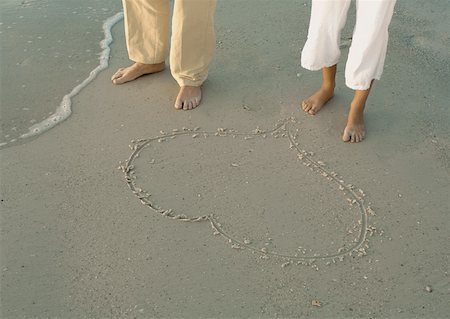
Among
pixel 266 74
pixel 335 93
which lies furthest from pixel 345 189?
Result: pixel 266 74

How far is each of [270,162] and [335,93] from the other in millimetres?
742

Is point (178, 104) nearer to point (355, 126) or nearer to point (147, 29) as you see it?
point (147, 29)

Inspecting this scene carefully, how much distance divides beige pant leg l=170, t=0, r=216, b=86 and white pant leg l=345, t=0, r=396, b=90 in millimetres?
773

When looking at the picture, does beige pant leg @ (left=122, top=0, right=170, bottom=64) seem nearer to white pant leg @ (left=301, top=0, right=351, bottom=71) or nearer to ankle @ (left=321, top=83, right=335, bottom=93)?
white pant leg @ (left=301, top=0, right=351, bottom=71)

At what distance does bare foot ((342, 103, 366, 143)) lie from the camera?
2736 mm

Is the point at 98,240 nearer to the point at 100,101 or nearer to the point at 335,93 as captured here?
the point at 100,101

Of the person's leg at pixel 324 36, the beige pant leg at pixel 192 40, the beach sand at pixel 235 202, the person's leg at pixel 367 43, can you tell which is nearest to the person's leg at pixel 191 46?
→ the beige pant leg at pixel 192 40

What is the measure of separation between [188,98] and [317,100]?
0.71m

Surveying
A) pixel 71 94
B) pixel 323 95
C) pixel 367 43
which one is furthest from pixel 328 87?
pixel 71 94

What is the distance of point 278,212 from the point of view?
7.69ft

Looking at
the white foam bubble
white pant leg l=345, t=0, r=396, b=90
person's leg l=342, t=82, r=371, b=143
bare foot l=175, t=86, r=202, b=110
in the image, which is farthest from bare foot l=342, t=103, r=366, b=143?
the white foam bubble

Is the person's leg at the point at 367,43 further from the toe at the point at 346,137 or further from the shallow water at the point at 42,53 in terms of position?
the shallow water at the point at 42,53

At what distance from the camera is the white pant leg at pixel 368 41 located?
94.0 inches

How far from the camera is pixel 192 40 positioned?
2.83 m
